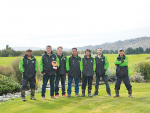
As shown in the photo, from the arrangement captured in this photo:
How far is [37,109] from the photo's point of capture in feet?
18.6

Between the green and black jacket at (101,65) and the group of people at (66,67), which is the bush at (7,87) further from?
the green and black jacket at (101,65)

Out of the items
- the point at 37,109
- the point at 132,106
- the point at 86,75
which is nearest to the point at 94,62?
the point at 86,75

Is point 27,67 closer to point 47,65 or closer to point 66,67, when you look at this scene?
point 47,65

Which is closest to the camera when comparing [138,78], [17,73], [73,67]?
[73,67]

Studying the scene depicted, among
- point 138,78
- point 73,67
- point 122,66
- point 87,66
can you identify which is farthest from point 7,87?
point 138,78

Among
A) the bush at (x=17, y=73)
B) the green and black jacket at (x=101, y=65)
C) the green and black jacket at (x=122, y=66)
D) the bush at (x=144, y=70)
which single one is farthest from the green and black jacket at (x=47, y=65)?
the bush at (x=144, y=70)

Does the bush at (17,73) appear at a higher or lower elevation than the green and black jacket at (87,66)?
lower

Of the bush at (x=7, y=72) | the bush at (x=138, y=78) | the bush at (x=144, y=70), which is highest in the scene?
the bush at (x=7, y=72)

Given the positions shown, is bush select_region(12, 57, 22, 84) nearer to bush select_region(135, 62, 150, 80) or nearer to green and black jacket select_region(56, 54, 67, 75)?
green and black jacket select_region(56, 54, 67, 75)

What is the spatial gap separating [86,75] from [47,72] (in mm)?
1708

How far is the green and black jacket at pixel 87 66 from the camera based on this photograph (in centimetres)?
732

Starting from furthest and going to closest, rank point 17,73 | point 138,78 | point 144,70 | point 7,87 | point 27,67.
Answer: point 144,70 → point 138,78 → point 17,73 → point 7,87 → point 27,67

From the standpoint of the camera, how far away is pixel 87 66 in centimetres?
735

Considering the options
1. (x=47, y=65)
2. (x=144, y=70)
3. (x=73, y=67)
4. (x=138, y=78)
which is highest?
(x=47, y=65)
